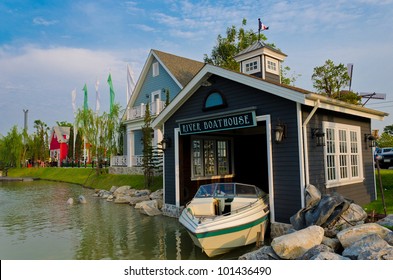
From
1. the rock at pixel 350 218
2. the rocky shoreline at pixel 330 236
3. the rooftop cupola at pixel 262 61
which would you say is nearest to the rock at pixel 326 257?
the rocky shoreline at pixel 330 236

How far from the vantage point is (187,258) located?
7039mm

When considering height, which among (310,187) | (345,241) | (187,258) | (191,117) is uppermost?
(191,117)

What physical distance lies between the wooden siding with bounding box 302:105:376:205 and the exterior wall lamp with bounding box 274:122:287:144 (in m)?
0.58

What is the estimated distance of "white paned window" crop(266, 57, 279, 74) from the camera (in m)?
13.1

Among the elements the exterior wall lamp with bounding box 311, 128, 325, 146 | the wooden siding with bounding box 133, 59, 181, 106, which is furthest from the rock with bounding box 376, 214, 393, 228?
the wooden siding with bounding box 133, 59, 181, 106

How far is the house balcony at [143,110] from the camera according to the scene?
2028cm

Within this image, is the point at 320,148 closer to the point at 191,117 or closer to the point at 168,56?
the point at 191,117

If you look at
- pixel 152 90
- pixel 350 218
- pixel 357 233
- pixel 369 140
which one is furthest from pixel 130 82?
pixel 357 233

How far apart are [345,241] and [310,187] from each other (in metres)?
1.87

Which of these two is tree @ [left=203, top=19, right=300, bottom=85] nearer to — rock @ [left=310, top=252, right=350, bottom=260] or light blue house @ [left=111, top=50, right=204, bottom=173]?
light blue house @ [left=111, top=50, right=204, bottom=173]

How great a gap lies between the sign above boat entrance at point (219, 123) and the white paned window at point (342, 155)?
2173 millimetres

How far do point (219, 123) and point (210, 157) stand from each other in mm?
3059

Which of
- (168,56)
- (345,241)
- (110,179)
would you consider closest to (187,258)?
(345,241)
